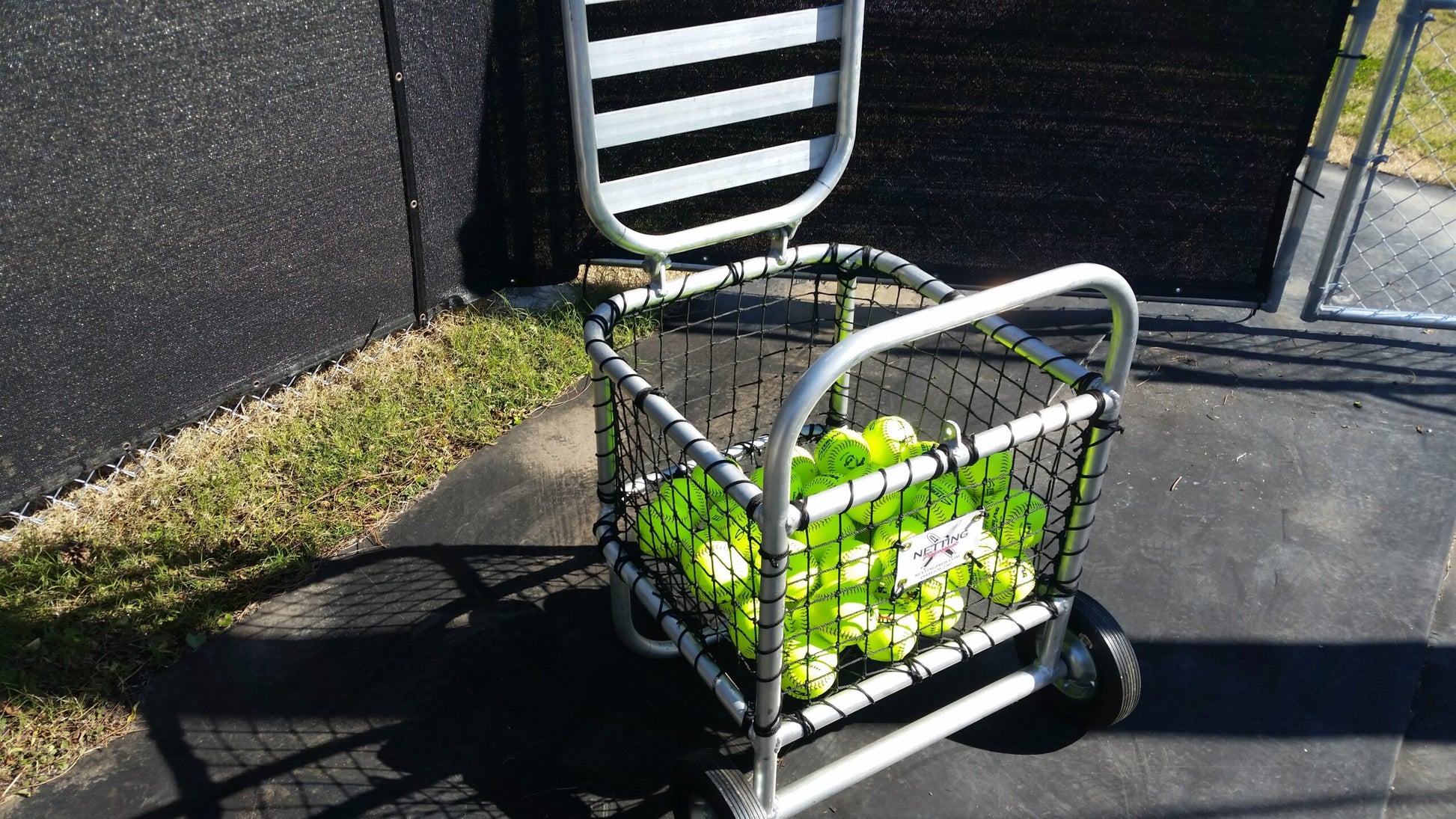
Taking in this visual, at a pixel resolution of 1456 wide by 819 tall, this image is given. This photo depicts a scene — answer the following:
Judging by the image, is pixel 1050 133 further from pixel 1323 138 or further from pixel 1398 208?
pixel 1398 208

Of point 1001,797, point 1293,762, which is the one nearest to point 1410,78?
point 1293,762

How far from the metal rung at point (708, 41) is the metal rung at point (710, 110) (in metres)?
0.09

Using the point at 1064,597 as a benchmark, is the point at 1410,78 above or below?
above

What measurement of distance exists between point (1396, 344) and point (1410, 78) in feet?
9.99

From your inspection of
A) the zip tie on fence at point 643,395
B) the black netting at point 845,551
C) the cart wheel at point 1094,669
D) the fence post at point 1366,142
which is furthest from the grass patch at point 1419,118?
the zip tie on fence at point 643,395

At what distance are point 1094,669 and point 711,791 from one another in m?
1.05

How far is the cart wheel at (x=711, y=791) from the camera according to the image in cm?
220

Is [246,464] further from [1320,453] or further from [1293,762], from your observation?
[1320,453]

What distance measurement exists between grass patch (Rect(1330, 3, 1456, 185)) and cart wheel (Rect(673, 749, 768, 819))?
15.5 feet

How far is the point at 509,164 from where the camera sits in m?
4.24

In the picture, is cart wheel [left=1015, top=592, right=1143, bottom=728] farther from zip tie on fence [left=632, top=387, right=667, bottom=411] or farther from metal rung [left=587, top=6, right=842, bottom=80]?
metal rung [left=587, top=6, right=842, bottom=80]

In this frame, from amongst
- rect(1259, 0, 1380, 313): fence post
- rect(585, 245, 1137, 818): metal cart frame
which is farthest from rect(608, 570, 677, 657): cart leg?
rect(1259, 0, 1380, 313): fence post

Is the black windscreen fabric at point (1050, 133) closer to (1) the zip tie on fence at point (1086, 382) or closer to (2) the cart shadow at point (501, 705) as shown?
(2) the cart shadow at point (501, 705)

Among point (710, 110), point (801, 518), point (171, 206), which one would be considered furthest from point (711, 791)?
point (171, 206)
